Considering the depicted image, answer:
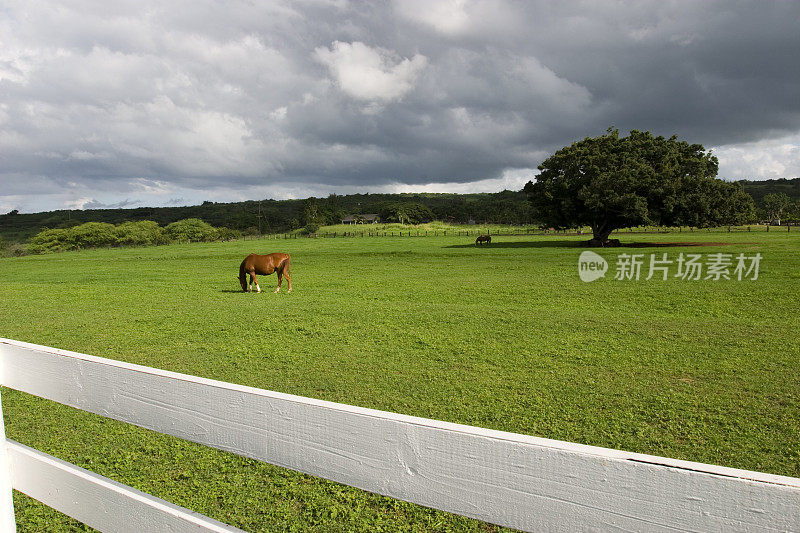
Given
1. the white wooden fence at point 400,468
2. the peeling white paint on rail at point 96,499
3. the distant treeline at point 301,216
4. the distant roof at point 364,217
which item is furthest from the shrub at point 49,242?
the white wooden fence at point 400,468

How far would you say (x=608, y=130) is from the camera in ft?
156

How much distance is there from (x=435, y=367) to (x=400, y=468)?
6.58 m

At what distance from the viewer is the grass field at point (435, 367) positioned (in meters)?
4.38

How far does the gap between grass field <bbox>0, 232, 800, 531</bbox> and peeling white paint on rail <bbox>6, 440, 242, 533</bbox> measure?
1913 millimetres

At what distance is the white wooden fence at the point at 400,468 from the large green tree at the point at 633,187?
139 ft

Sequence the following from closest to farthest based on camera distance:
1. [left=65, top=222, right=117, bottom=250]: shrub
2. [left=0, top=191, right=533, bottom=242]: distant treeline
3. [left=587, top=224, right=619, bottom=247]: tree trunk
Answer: [left=587, top=224, right=619, bottom=247]: tree trunk, [left=65, top=222, right=117, bottom=250]: shrub, [left=0, top=191, right=533, bottom=242]: distant treeline

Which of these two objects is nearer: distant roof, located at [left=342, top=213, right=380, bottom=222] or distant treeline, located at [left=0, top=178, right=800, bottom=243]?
distant treeline, located at [left=0, top=178, right=800, bottom=243]

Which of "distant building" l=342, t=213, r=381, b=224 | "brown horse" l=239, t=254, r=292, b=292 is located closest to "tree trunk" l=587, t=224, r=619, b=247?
"brown horse" l=239, t=254, r=292, b=292

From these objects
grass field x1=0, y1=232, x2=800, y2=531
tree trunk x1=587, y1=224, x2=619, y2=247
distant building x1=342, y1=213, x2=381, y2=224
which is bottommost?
grass field x1=0, y1=232, x2=800, y2=531

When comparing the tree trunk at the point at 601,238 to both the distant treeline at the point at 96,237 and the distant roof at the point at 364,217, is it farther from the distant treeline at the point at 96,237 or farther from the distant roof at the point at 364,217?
the distant roof at the point at 364,217

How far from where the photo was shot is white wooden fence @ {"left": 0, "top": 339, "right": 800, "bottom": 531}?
109cm

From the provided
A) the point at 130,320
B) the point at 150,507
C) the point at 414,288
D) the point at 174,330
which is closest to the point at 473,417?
the point at 150,507

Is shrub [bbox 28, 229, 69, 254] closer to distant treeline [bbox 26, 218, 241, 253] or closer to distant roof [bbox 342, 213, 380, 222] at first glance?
distant treeline [bbox 26, 218, 241, 253]

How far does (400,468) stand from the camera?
1417 mm
